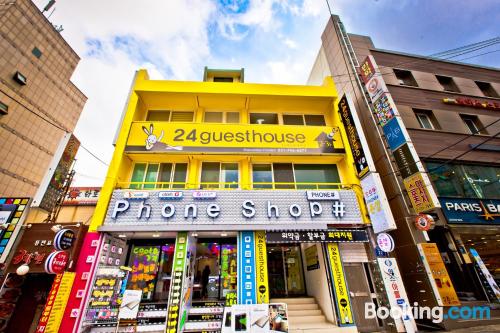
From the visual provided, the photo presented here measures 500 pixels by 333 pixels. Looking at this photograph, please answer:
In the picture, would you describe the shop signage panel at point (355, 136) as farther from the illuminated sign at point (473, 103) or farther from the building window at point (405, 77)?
the illuminated sign at point (473, 103)

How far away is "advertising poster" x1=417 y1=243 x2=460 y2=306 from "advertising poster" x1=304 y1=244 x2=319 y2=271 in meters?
4.45

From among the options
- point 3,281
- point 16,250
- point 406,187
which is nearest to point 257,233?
point 406,187

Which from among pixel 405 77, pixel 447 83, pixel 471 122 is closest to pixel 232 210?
pixel 405 77

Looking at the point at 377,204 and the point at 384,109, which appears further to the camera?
the point at 384,109

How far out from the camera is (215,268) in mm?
10469

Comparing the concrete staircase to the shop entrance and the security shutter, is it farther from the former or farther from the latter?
the security shutter

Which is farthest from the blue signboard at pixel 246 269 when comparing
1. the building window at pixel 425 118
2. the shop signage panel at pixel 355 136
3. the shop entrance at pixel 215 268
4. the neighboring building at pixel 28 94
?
the neighboring building at pixel 28 94

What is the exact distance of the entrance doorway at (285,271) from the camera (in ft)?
36.5

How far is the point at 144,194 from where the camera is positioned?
9656 millimetres

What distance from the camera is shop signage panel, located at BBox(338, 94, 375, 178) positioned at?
10117 millimetres

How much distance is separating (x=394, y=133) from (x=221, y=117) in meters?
10.1

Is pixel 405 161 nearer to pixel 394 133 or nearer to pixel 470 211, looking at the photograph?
pixel 394 133

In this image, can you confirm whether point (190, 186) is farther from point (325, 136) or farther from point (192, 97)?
point (325, 136)

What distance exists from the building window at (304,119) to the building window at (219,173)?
4828 mm
